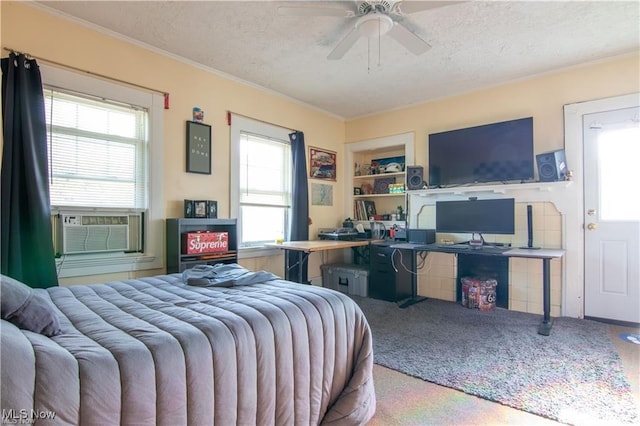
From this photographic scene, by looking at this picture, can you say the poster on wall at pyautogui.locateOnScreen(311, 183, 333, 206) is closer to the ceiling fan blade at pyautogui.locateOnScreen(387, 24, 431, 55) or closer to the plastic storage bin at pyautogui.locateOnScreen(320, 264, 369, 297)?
the plastic storage bin at pyautogui.locateOnScreen(320, 264, 369, 297)

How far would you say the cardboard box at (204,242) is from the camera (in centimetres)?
305

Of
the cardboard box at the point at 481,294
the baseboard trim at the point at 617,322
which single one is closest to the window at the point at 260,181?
the cardboard box at the point at 481,294

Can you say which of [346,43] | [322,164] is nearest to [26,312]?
[346,43]

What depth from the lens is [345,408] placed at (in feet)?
4.96

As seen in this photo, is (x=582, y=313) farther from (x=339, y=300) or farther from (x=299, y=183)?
(x=299, y=183)

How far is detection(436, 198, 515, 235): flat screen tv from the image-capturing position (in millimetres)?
3430

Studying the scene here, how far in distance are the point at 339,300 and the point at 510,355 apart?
1.63m

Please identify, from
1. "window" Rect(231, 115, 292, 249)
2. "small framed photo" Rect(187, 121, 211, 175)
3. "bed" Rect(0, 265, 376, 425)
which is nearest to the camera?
"bed" Rect(0, 265, 376, 425)

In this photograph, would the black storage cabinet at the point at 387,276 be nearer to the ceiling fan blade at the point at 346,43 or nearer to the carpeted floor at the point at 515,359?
the carpeted floor at the point at 515,359

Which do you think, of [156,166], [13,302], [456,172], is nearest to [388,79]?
[456,172]

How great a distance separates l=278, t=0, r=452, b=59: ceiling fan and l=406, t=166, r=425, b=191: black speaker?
189cm

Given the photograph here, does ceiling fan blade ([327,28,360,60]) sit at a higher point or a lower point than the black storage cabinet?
higher

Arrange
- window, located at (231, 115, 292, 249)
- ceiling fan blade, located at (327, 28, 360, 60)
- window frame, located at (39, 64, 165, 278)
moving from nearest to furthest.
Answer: ceiling fan blade, located at (327, 28, 360, 60), window frame, located at (39, 64, 165, 278), window, located at (231, 115, 292, 249)

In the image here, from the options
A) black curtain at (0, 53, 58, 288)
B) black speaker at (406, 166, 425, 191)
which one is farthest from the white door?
black curtain at (0, 53, 58, 288)
